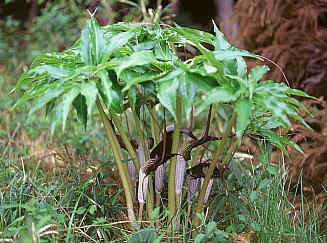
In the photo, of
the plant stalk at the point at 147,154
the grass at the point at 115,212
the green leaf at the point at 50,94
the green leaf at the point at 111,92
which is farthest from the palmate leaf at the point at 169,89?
the grass at the point at 115,212

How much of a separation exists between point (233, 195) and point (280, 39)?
1.06 meters

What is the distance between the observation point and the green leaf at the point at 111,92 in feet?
3.18

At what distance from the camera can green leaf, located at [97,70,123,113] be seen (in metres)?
0.97

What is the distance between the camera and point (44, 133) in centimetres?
267

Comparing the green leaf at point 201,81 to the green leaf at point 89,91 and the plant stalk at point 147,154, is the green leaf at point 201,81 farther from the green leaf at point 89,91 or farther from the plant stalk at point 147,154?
the plant stalk at point 147,154

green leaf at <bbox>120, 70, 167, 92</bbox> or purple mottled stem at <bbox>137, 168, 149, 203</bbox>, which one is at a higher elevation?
green leaf at <bbox>120, 70, 167, 92</bbox>

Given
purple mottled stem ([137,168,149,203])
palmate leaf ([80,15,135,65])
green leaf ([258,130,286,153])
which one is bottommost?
purple mottled stem ([137,168,149,203])

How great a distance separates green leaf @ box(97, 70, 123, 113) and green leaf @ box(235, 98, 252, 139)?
29 cm

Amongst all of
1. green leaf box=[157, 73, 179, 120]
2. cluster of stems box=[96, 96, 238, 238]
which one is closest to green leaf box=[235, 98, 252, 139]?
green leaf box=[157, 73, 179, 120]

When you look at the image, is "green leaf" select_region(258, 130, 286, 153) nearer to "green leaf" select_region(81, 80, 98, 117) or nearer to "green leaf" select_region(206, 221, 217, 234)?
"green leaf" select_region(206, 221, 217, 234)

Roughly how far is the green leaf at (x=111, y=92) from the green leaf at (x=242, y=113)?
288 mm

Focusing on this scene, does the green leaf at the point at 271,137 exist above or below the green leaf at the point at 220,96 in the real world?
below

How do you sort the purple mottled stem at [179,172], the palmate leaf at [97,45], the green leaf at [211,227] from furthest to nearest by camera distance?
the purple mottled stem at [179,172] < the green leaf at [211,227] < the palmate leaf at [97,45]

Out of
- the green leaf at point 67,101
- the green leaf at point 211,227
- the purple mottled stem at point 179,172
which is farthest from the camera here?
the purple mottled stem at point 179,172
